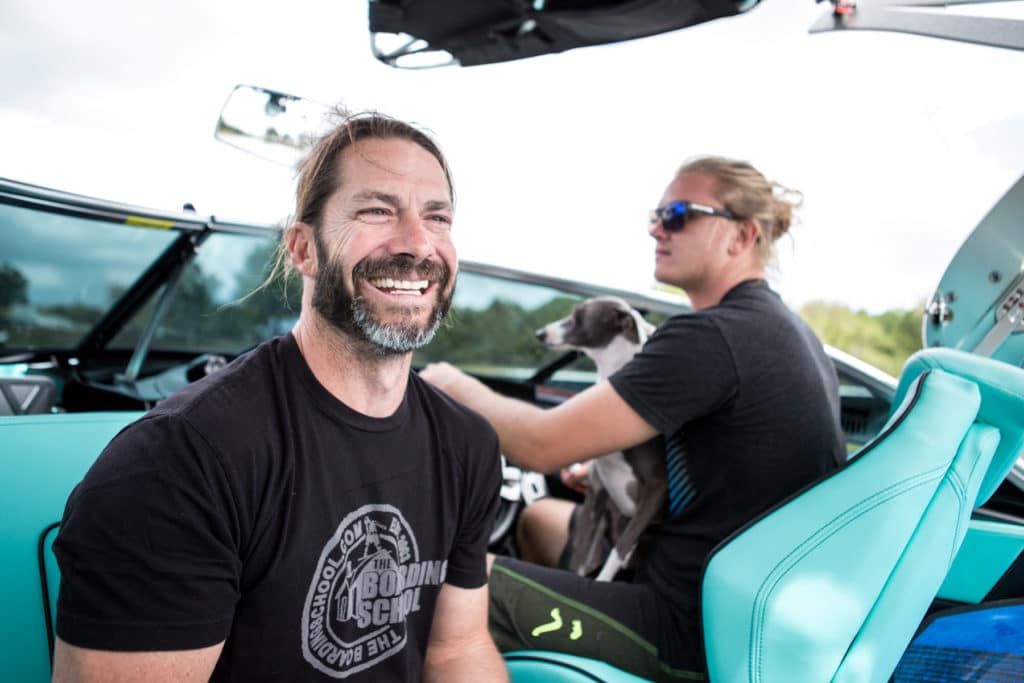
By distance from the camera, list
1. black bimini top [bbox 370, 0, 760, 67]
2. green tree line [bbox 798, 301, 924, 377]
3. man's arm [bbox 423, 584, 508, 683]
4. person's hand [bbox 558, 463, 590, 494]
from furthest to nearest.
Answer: green tree line [bbox 798, 301, 924, 377] → person's hand [bbox 558, 463, 590, 494] → black bimini top [bbox 370, 0, 760, 67] → man's arm [bbox 423, 584, 508, 683]

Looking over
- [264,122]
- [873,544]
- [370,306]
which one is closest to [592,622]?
[873,544]

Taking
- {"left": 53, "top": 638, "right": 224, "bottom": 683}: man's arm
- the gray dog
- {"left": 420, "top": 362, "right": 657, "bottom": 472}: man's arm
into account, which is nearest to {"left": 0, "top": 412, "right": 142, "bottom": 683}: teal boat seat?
{"left": 53, "top": 638, "right": 224, "bottom": 683}: man's arm

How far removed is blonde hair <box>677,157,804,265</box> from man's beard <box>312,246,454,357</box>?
1.20 metres

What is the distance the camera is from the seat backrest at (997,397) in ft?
4.56

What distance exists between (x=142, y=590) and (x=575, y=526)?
207 cm

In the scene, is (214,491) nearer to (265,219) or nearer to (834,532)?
(834,532)

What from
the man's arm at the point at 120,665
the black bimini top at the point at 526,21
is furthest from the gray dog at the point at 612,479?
the man's arm at the point at 120,665

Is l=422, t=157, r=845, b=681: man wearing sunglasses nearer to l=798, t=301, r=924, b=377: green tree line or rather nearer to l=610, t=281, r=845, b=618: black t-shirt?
l=610, t=281, r=845, b=618: black t-shirt

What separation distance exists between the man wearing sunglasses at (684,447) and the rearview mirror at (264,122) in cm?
181

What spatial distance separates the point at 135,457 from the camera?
3.46 ft

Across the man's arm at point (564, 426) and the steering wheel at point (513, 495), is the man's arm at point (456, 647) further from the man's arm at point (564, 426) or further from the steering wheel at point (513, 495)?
the steering wheel at point (513, 495)

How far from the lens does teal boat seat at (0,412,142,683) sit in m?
1.31

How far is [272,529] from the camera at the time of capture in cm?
117

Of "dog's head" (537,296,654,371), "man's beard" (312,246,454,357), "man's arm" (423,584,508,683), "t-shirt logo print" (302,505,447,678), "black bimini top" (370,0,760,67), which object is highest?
"black bimini top" (370,0,760,67)
